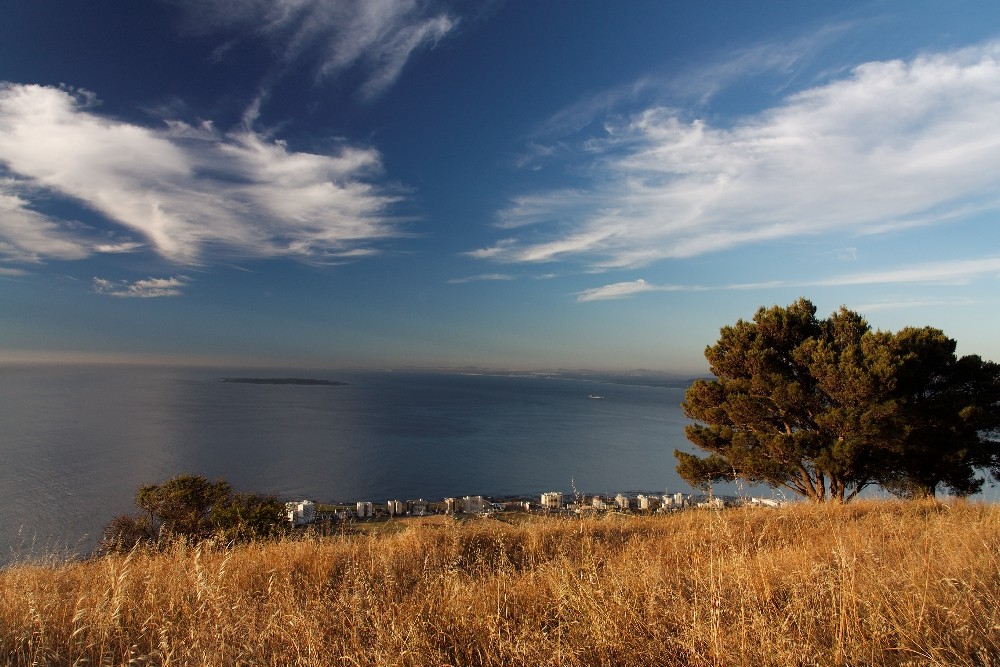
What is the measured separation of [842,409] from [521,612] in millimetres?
13358

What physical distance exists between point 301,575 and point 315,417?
104 meters

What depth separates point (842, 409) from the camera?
42.7 feet

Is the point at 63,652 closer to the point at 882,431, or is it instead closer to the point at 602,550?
the point at 602,550

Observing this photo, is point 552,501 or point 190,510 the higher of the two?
point 190,510

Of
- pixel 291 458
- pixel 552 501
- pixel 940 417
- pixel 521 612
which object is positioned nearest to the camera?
pixel 521 612

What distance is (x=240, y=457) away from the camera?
185 feet

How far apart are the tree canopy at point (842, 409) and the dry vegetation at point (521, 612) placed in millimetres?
8426

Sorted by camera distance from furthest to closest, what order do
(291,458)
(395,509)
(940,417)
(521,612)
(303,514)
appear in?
(291,458) < (395,509) < (303,514) < (940,417) < (521,612)

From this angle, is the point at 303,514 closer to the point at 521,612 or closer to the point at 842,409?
the point at 842,409

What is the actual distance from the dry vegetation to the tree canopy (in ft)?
27.6

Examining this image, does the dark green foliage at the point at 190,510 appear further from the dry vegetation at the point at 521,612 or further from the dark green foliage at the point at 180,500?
the dry vegetation at the point at 521,612

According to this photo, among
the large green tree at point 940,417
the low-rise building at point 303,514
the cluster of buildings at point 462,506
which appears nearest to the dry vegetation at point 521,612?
the large green tree at point 940,417

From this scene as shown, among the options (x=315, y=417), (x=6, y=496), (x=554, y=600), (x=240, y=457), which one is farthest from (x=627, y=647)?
(x=315, y=417)

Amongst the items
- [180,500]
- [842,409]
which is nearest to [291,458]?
[180,500]
